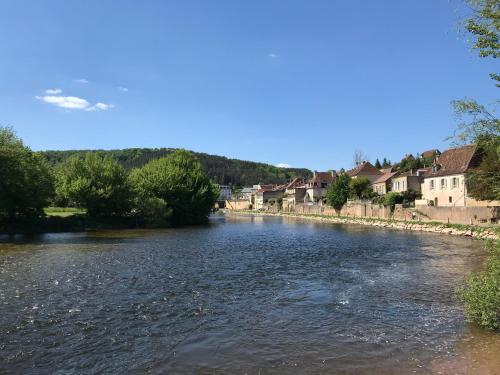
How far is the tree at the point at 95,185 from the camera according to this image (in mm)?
57312

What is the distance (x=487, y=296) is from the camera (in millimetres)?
11047

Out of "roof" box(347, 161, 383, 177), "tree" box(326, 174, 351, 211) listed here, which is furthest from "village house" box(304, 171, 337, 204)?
"tree" box(326, 174, 351, 211)

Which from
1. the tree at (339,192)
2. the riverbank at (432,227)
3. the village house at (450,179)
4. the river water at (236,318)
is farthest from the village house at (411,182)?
the river water at (236,318)

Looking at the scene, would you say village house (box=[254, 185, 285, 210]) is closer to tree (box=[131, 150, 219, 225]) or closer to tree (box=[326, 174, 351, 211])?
tree (box=[326, 174, 351, 211])

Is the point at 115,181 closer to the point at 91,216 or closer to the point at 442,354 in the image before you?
the point at 91,216

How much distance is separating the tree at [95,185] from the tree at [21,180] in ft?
18.7

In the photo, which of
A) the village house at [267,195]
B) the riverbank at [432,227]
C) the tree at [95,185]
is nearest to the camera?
the riverbank at [432,227]

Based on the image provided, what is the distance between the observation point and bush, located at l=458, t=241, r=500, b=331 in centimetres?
1098

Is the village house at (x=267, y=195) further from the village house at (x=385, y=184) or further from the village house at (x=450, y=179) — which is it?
the village house at (x=450, y=179)

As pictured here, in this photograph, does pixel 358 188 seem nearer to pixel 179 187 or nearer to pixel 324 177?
pixel 179 187

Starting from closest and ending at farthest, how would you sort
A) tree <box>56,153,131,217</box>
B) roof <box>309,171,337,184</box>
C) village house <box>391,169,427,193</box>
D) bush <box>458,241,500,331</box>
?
bush <box>458,241,500,331</box> → tree <box>56,153,131,217</box> → village house <box>391,169,427,193</box> → roof <box>309,171,337,184</box>

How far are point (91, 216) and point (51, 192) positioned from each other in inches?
367

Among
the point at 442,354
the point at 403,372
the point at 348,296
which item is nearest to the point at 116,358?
the point at 403,372

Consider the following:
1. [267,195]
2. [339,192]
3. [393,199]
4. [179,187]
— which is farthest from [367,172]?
[267,195]
